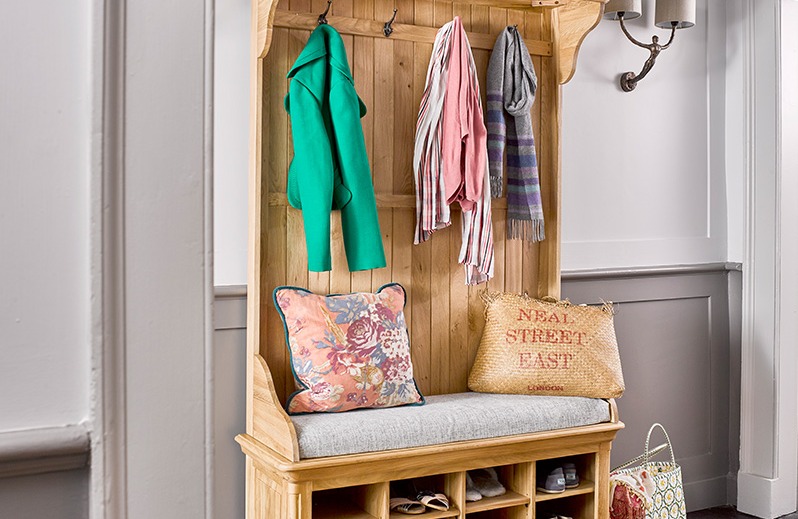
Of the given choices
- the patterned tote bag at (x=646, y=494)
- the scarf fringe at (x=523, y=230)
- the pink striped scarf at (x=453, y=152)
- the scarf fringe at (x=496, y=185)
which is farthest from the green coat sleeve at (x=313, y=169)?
the patterned tote bag at (x=646, y=494)

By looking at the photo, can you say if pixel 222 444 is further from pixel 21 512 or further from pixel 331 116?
pixel 21 512

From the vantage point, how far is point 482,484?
2650mm

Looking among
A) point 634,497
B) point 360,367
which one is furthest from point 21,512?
point 634,497

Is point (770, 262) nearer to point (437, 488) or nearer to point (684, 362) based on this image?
point (684, 362)

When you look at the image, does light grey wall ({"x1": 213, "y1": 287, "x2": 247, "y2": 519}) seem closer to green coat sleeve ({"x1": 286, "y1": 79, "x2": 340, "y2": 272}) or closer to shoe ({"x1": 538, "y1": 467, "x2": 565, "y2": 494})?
green coat sleeve ({"x1": 286, "y1": 79, "x2": 340, "y2": 272})

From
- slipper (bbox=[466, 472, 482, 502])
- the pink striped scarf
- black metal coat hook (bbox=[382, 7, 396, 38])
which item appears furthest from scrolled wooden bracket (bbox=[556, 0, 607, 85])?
slipper (bbox=[466, 472, 482, 502])

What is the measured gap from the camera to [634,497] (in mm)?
2887

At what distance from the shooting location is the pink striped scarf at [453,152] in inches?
106

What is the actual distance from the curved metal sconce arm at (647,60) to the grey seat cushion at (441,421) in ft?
4.37

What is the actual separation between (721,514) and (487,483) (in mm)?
1432

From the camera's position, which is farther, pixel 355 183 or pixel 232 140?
pixel 232 140

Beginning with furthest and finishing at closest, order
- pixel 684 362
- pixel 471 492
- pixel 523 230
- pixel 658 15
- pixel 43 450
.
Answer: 1. pixel 684 362
2. pixel 658 15
3. pixel 523 230
4. pixel 471 492
5. pixel 43 450

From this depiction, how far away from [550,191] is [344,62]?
0.97 meters

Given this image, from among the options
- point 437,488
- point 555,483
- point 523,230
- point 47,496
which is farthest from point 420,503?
point 47,496
